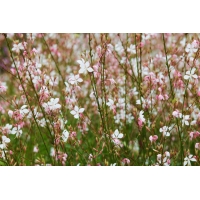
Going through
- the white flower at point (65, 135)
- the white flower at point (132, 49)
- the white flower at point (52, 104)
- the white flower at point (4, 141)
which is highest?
the white flower at point (132, 49)

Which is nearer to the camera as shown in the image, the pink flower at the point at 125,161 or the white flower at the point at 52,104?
the white flower at the point at 52,104

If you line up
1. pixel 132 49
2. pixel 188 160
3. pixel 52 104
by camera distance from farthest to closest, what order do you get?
pixel 132 49 < pixel 188 160 < pixel 52 104

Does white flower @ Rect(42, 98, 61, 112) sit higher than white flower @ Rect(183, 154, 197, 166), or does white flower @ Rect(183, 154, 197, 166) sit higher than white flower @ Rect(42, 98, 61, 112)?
white flower @ Rect(42, 98, 61, 112)

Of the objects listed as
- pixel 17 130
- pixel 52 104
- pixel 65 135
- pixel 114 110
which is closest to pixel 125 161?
pixel 114 110

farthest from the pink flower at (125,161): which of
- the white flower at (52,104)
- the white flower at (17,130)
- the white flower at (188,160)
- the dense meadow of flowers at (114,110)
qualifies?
the white flower at (17,130)

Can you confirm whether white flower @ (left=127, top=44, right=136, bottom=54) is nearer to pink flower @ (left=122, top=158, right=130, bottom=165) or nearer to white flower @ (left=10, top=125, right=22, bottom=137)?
pink flower @ (left=122, top=158, right=130, bottom=165)

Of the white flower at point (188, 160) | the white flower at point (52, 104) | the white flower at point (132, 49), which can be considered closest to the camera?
the white flower at point (52, 104)

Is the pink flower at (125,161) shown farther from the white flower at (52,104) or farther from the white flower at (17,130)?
the white flower at (17,130)

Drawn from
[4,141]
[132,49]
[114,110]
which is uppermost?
[132,49]

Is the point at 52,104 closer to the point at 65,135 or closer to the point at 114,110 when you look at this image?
the point at 65,135

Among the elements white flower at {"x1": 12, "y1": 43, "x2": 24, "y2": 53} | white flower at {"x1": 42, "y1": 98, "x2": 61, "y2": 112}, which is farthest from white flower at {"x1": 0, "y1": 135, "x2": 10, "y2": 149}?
white flower at {"x1": 12, "y1": 43, "x2": 24, "y2": 53}

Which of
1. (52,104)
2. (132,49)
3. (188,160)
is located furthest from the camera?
(132,49)

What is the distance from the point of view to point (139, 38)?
8.21ft
